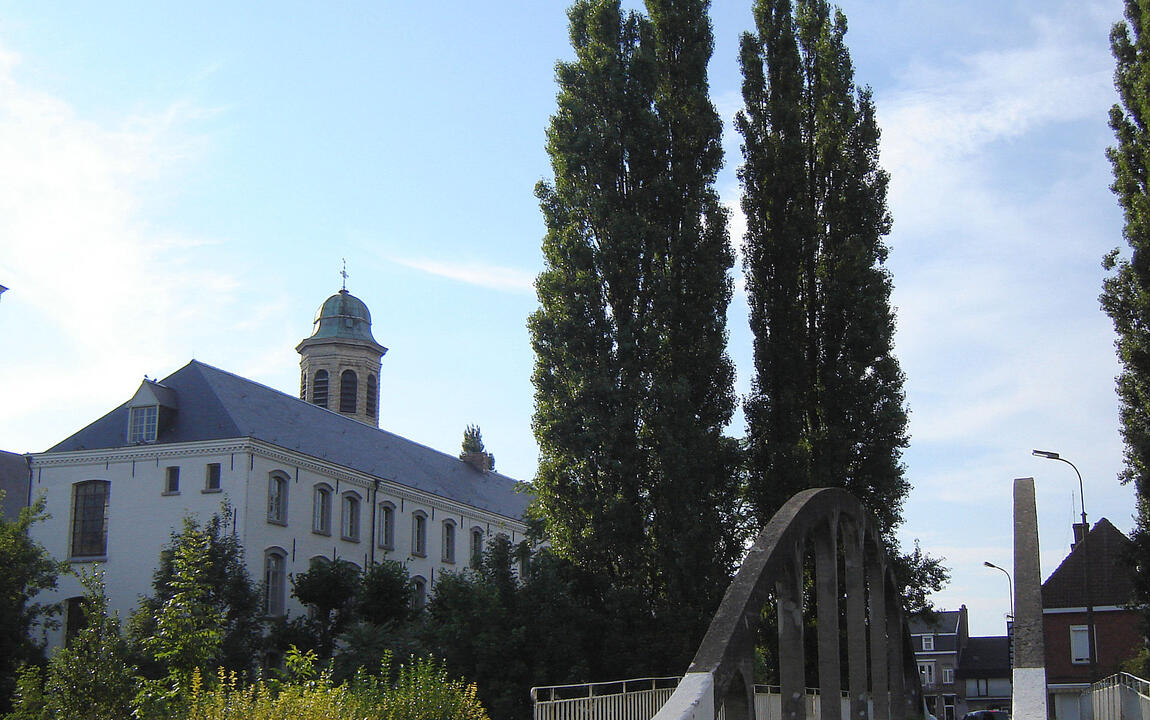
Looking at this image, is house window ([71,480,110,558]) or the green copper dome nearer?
house window ([71,480,110,558])

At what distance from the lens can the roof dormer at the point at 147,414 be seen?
129 ft

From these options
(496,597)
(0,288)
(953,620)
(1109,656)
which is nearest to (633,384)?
(496,597)

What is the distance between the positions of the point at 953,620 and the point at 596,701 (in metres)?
77.6

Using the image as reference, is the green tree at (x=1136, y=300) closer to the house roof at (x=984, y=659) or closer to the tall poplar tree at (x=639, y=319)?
the tall poplar tree at (x=639, y=319)

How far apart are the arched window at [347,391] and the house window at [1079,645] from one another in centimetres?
3476

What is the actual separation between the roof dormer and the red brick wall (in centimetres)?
3252

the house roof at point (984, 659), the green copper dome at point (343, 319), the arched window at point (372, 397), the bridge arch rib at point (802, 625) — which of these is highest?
the green copper dome at point (343, 319)

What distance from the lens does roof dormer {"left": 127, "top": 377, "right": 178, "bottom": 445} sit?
39219mm

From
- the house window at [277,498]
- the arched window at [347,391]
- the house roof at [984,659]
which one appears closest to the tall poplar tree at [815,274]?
the house window at [277,498]

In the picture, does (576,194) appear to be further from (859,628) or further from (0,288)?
(0,288)

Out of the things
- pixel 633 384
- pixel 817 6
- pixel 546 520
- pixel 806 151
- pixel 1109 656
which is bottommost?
pixel 1109 656

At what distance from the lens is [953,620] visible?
87.9m

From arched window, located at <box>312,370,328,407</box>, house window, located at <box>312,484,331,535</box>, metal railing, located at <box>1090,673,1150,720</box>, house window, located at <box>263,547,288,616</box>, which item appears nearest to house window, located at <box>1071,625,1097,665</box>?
house window, located at <box>312,484,331,535</box>

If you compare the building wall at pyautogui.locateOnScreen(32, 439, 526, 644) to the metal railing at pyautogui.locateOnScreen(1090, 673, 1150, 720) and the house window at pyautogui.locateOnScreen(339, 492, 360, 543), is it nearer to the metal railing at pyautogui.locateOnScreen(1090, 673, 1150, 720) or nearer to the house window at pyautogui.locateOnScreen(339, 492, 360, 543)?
the house window at pyautogui.locateOnScreen(339, 492, 360, 543)
